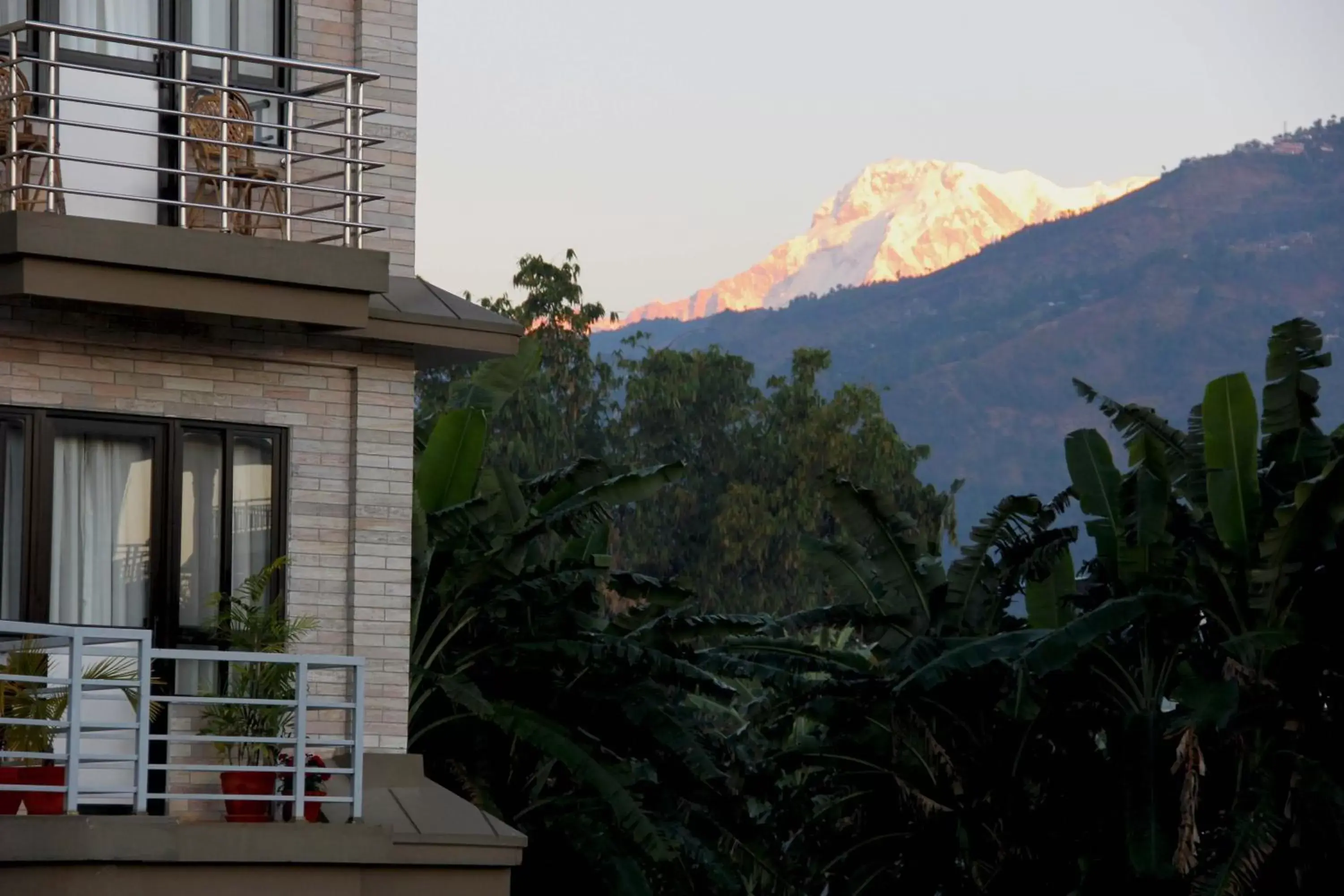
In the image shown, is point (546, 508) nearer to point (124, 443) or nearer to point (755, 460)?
point (124, 443)

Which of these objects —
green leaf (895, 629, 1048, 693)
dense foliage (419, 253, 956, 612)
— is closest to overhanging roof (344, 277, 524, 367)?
green leaf (895, 629, 1048, 693)

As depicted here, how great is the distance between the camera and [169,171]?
14109 mm

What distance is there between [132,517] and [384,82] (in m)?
3.99

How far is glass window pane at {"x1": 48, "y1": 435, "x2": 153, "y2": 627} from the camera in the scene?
47.5ft

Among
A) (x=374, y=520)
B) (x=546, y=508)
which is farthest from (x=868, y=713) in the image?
(x=374, y=520)

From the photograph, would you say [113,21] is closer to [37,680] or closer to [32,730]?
[37,680]

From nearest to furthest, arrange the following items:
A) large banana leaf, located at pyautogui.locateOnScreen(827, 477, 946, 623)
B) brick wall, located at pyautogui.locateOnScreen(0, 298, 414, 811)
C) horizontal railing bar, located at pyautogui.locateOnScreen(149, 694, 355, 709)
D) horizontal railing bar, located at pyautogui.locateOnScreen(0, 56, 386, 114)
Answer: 1. horizontal railing bar, located at pyautogui.locateOnScreen(149, 694, 355, 709)
2. horizontal railing bar, located at pyautogui.locateOnScreen(0, 56, 386, 114)
3. brick wall, located at pyautogui.locateOnScreen(0, 298, 414, 811)
4. large banana leaf, located at pyautogui.locateOnScreen(827, 477, 946, 623)

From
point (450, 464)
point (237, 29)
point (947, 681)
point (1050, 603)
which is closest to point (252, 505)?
point (237, 29)

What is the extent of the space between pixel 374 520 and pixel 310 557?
1.85 ft

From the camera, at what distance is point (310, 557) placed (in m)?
15.3

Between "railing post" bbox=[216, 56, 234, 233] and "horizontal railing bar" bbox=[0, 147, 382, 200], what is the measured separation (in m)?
0.07

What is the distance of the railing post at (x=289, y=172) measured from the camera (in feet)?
48.7

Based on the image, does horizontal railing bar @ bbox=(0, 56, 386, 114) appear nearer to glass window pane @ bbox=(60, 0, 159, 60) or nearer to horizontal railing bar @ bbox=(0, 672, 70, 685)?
glass window pane @ bbox=(60, 0, 159, 60)

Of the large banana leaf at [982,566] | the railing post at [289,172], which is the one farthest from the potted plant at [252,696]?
the large banana leaf at [982,566]
